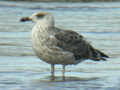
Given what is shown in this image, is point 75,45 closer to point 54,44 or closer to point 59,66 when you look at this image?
point 54,44

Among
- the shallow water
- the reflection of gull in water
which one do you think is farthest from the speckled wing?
the shallow water

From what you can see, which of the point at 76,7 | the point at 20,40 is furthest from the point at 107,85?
the point at 76,7

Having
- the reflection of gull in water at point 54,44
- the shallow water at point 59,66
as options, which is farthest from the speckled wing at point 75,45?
the shallow water at point 59,66

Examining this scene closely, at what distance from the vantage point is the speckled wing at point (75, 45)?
10.1m

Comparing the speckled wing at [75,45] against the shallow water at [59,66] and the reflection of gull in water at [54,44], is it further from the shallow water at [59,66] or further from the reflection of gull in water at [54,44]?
the shallow water at [59,66]

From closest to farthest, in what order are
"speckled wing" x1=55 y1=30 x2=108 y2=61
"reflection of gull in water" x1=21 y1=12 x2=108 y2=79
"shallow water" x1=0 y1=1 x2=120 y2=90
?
"shallow water" x1=0 y1=1 x2=120 y2=90 < "reflection of gull in water" x1=21 y1=12 x2=108 y2=79 < "speckled wing" x1=55 y1=30 x2=108 y2=61

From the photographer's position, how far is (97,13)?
25.9 metres

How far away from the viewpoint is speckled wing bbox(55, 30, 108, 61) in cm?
1013

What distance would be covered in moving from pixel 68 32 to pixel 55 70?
1185mm

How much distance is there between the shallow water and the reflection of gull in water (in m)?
0.43

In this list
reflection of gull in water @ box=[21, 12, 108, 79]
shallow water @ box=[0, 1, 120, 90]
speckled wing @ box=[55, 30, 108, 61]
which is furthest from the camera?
speckled wing @ box=[55, 30, 108, 61]

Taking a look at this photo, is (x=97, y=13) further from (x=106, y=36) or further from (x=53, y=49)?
(x=53, y=49)

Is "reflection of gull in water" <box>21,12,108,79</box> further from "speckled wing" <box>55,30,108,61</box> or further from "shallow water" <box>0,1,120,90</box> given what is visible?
"shallow water" <box>0,1,120,90</box>

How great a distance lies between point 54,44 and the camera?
32.7 feet
